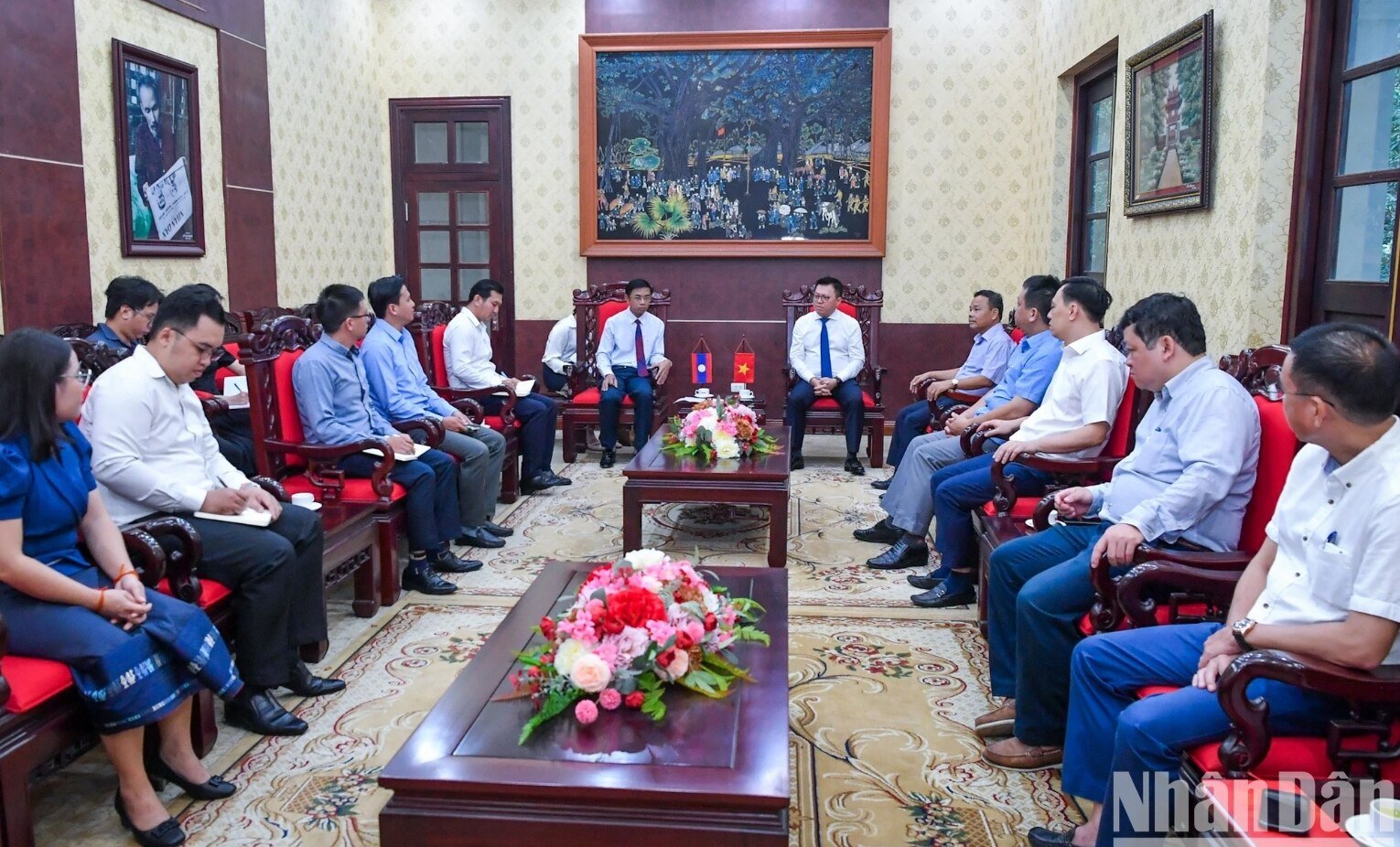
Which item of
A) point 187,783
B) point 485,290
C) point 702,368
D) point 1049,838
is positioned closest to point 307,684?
point 187,783

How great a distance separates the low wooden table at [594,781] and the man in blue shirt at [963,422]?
243 centimetres

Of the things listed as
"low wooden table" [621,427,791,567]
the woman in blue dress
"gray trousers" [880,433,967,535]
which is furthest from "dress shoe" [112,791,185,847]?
"gray trousers" [880,433,967,535]

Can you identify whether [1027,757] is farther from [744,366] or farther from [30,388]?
[744,366]

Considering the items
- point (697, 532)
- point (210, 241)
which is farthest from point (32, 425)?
point (210, 241)

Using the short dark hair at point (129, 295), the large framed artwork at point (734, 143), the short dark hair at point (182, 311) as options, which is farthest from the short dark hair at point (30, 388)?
the large framed artwork at point (734, 143)

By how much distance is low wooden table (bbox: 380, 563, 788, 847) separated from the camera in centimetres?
185

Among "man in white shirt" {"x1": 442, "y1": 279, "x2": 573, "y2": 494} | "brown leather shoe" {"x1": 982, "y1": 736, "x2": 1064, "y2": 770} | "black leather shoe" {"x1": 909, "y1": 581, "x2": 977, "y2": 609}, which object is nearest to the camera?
"brown leather shoe" {"x1": 982, "y1": 736, "x2": 1064, "y2": 770}

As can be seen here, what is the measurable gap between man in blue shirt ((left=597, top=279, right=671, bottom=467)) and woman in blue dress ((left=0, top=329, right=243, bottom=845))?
13.6 ft

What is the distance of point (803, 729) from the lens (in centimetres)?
297

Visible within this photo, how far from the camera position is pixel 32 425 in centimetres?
230

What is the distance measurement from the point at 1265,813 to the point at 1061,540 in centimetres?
137

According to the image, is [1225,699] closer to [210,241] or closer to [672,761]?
[672,761]

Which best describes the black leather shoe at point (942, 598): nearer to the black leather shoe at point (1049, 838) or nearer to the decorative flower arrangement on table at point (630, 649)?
the black leather shoe at point (1049, 838)

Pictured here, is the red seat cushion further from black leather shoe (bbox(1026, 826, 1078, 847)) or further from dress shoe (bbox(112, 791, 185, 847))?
black leather shoe (bbox(1026, 826, 1078, 847))
